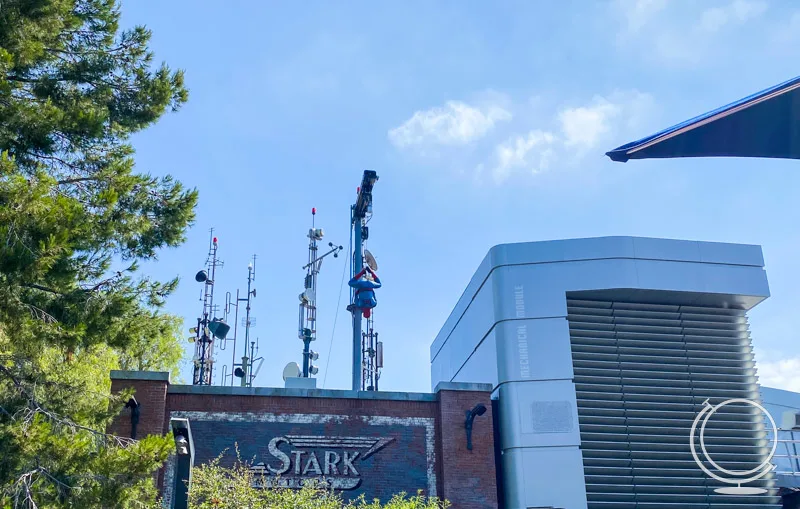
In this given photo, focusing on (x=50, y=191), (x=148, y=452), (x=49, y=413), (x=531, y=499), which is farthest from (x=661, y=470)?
(x=50, y=191)

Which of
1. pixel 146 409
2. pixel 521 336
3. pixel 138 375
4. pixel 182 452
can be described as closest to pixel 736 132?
pixel 182 452

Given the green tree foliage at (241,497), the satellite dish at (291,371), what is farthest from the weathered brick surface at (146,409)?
the satellite dish at (291,371)

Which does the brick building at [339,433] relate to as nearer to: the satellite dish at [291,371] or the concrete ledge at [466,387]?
the concrete ledge at [466,387]

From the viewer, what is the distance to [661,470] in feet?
61.3

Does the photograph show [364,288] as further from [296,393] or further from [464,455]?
[464,455]

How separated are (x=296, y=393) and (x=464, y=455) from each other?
13.3 feet

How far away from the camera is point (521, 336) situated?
19.2m

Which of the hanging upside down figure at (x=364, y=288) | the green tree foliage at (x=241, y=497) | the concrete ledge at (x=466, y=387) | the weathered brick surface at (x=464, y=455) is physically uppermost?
the hanging upside down figure at (x=364, y=288)

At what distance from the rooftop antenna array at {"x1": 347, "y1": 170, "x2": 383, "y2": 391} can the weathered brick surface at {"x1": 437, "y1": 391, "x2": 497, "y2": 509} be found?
8.30 feet

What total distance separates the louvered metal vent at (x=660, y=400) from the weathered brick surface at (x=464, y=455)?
2251 millimetres

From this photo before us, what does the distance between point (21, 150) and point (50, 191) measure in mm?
1533

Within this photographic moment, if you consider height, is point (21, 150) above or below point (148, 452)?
above

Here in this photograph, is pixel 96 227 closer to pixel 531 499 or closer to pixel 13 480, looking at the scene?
pixel 13 480

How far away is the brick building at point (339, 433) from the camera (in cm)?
1778
